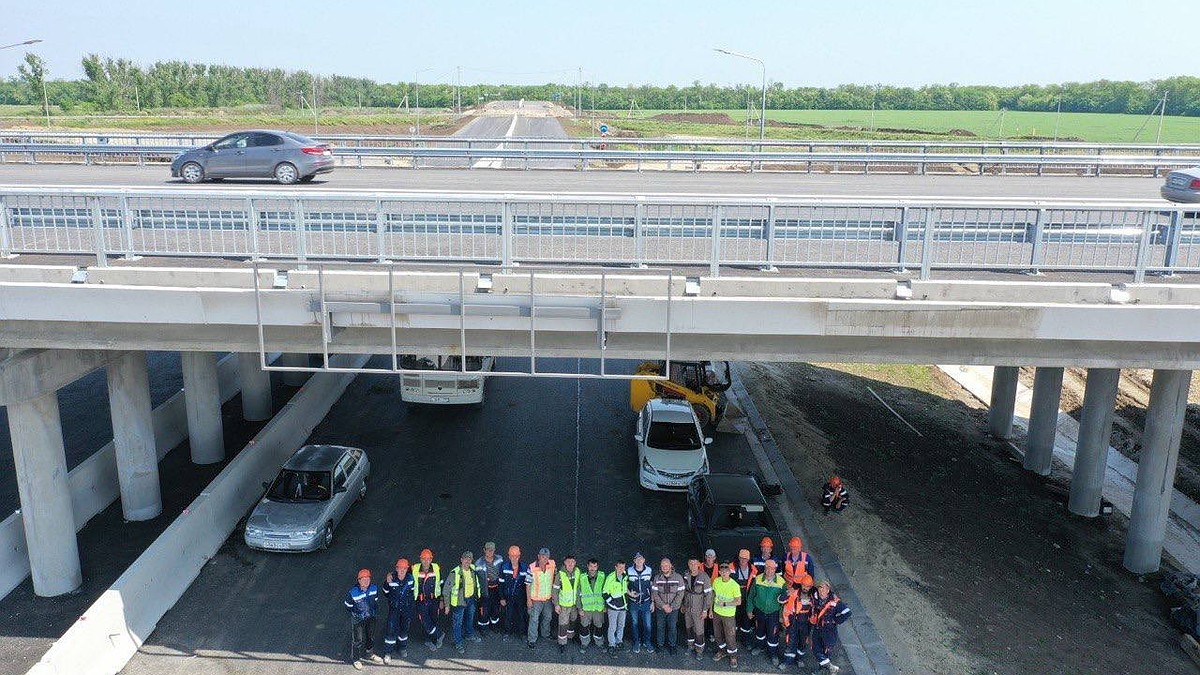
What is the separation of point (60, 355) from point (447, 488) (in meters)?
7.24

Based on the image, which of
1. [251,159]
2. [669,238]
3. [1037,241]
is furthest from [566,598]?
[251,159]

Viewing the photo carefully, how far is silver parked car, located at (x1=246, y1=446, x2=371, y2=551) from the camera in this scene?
15023 millimetres

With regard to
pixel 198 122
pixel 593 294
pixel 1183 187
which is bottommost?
pixel 593 294

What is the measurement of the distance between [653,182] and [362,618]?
1682 centimetres

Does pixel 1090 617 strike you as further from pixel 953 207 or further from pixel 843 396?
pixel 843 396

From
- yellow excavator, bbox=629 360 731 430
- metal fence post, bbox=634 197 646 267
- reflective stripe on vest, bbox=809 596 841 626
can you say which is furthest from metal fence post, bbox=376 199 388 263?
yellow excavator, bbox=629 360 731 430

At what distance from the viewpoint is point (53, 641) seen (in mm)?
12680

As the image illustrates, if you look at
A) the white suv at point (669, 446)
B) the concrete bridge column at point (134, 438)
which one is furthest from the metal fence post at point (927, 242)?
the concrete bridge column at point (134, 438)

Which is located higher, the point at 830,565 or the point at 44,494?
the point at 44,494

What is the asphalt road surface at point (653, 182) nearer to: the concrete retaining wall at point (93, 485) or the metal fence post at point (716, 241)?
the concrete retaining wall at point (93, 485)

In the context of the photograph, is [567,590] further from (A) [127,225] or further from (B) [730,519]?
(A) [127,225]

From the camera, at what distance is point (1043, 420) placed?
20.4m

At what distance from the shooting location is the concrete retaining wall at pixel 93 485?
A: 1411 cm

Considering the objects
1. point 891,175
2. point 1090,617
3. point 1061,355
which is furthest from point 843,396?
point 1061,355
